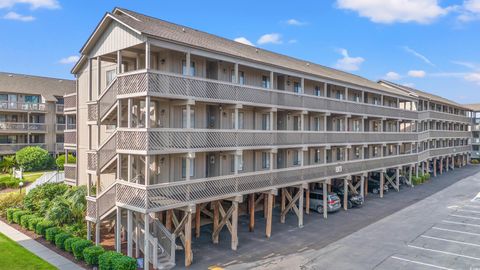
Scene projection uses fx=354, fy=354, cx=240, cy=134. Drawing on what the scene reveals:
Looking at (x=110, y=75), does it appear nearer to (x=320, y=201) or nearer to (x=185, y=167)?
(x=185, y=167)

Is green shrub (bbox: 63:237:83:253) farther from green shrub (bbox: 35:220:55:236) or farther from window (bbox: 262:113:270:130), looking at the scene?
window (bbox: 262:113:270:130)

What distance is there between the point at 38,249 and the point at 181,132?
10419 millimetres

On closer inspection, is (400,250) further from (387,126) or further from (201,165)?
(387,126)

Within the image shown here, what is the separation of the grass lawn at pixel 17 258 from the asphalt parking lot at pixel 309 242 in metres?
6.65

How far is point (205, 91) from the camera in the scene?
724 inches

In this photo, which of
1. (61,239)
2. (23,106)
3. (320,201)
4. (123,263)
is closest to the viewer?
(123,263)

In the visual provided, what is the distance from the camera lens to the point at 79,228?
824 inches

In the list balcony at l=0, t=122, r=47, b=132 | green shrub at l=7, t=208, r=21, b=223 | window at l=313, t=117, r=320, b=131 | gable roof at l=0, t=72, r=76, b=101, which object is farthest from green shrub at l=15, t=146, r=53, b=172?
window at l=313, t=117, r=320, b=131

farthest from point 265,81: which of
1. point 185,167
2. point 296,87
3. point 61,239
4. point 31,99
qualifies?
point 31,99

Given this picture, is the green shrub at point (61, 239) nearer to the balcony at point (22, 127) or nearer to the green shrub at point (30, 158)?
the green shrub at point (30, 158)

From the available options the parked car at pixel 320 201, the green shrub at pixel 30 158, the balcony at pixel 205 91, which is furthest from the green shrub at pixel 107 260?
the green shrub at pixel 30 158

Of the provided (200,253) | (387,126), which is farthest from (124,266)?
(387,126)

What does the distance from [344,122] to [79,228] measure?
24.2m

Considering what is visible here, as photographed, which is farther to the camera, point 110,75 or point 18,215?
point 18,215
